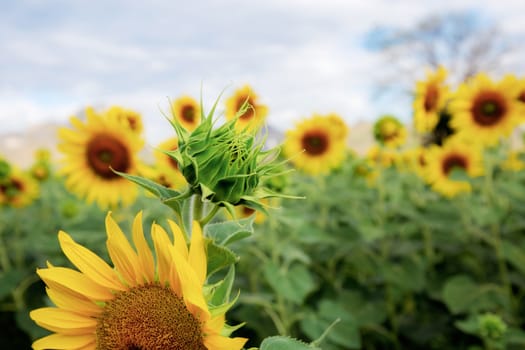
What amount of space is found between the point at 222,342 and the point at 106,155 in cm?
202

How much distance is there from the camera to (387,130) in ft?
→ 10.7

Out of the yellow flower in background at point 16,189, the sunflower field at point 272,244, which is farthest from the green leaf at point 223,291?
the yellow flower in background at point 16,189

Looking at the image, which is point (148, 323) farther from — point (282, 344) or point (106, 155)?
point (106, 155)

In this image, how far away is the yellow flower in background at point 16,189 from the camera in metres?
3.47

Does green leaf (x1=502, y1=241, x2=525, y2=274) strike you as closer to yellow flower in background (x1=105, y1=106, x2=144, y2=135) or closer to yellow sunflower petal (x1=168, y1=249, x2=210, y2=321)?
yellow flower in background (x1=105, y1=106, x2=144, y2=135)

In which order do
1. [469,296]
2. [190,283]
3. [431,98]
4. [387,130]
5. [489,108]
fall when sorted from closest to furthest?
[190,283] < [469,296] < [489,108] < [387,130] < [431,98]

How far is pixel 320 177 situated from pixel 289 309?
4.18ft

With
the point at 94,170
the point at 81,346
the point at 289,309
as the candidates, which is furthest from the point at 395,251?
the point at 81,346

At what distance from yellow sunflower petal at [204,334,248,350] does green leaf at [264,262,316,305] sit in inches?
56.0

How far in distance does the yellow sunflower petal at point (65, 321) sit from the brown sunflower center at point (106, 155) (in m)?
1.81

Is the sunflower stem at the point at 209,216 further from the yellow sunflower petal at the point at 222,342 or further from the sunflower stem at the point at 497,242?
the sunflower stem at the point at 497,242

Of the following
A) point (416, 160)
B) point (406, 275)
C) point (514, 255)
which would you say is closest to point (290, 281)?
point (406, 275)

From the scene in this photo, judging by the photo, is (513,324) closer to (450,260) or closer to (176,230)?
(450,260)

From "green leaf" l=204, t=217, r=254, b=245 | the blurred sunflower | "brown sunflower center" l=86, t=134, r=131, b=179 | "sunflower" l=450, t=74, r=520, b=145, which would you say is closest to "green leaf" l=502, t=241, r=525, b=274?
"sunflower" l=450, t=74, r=520, b=145
